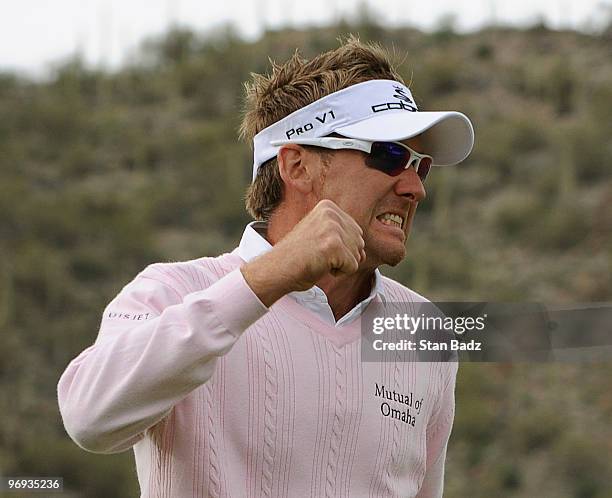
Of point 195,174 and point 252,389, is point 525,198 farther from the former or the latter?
point 252,389

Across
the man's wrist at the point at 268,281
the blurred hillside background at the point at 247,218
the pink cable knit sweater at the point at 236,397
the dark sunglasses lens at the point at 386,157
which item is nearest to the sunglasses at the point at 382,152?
the dark sunglasses lens at the point at 386,157

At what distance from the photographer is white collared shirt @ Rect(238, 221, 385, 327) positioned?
3.42m

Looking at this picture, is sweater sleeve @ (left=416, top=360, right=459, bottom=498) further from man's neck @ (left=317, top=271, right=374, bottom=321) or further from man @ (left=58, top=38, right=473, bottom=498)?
man's neck @ (left=317, top=271, right=374, bottom=321)

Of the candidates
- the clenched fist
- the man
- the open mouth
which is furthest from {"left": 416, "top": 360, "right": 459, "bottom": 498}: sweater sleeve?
the clenched fist

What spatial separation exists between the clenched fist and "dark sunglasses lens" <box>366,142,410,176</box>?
2.09 ft

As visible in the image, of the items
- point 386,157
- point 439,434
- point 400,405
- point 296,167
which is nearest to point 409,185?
point 386,157

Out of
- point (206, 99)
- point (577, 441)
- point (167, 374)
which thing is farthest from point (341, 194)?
point (206, 99)

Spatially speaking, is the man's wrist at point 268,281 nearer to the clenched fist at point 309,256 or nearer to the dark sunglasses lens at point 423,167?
the clenched fist at point 309,256

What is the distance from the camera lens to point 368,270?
3.52 m

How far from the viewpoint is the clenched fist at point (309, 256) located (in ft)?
9.04

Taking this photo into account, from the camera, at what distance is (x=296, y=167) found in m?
3.59

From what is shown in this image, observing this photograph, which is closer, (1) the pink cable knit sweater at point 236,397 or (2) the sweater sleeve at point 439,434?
(1) the pink cable knit sweater at point 236,397

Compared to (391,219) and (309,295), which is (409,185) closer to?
(391,219)

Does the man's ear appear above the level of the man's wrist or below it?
above
